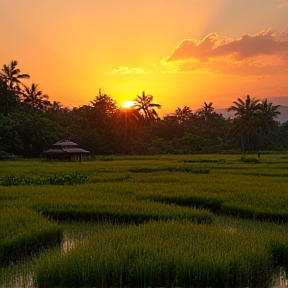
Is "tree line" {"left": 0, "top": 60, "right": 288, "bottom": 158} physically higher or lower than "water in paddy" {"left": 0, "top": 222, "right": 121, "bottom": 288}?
higher

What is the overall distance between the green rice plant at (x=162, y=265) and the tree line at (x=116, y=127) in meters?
26.8

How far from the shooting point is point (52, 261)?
154 inches

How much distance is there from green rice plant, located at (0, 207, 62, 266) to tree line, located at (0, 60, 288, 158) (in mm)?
24369

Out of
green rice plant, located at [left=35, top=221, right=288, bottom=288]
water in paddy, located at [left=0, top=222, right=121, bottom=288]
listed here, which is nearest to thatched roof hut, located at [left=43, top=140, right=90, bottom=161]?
water in paddy, located at [left=0, top=222, right=121, bottom=288]

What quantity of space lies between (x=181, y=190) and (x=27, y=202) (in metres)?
4.15

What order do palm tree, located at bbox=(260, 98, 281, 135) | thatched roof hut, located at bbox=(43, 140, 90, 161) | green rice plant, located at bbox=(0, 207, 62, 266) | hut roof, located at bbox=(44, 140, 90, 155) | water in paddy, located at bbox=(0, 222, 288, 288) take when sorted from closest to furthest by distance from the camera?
water in paddy, located at bbox=(0, 222, 288, 288), green rice plant, located at bbox=(0, 207, 62, 266), hut roof, located at bbox=(44, 140, 90, 155), thatched roof hut, located at bbox=(43, 140, 90, 161), palm tree, located at bbox=(260, 98, 281, 135)

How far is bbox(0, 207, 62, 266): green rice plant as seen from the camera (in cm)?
479

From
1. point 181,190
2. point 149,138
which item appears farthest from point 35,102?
point 181,190

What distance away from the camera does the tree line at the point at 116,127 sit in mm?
33656

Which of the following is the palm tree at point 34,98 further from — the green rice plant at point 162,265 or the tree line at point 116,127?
the green rice plant at point 162,265

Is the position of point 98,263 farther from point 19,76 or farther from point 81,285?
point 19,76

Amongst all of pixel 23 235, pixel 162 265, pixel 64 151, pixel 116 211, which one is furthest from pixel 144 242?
pixel 64 151

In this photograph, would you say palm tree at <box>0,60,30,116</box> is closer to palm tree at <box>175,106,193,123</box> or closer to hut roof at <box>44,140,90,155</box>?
hut roof at <box>44,140,90,155</box>

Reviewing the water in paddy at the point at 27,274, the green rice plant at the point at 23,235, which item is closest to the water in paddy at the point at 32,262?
the water in paddy at the point at 27,274
